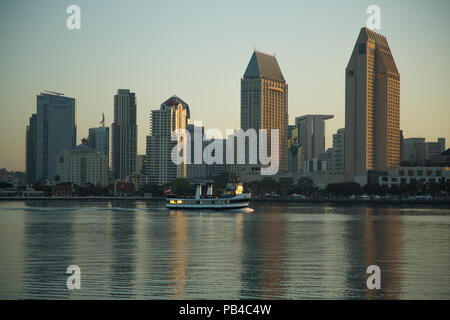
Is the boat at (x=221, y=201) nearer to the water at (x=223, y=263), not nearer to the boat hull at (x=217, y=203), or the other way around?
the boat hull at (x=217, y=203)

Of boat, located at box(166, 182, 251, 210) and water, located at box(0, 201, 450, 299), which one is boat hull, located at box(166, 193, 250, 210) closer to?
boat, located at box(166, 182, 251, 210)

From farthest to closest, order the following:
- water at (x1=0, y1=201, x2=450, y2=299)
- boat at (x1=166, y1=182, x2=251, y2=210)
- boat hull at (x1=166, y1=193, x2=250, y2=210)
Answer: boat at (x1=166, y1=182, x2=251, y2=210) < boat hull at (x1=166, y1=193, x2=250, y2=210) < water at (x1=0, y1=201, x2=450, y2=299)

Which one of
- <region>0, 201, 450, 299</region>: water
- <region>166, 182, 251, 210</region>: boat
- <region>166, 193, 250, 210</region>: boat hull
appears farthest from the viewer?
<region>166, 182, 251, 210</region>: boat

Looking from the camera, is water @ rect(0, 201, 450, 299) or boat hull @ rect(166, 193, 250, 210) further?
boat hull @ rect(166, 193, 250, 210)

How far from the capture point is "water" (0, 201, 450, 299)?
143 feet

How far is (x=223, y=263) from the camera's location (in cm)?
5728

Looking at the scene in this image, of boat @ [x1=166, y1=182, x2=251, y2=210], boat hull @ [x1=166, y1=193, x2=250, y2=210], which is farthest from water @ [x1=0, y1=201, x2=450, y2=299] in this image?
boat @ [x1=166, y1=182, x2=251, y2=210]

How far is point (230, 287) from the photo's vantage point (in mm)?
45062

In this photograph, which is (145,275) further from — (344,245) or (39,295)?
(344,245)

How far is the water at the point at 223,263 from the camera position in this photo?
43625 millimetres

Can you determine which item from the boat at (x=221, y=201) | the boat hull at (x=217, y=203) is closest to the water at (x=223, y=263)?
the boat hull at (x=217, y=203)
